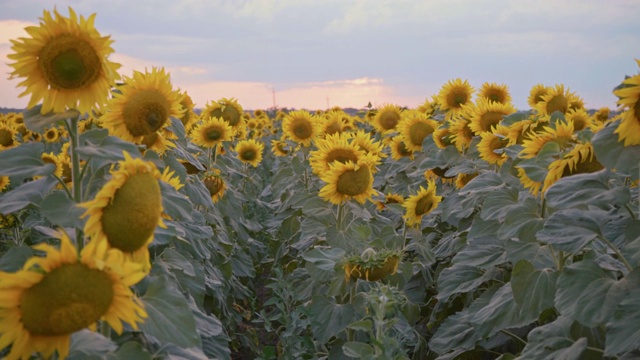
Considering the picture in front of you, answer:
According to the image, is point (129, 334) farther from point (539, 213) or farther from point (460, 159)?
point (460, 159)

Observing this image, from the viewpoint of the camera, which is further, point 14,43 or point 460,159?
point 460,159

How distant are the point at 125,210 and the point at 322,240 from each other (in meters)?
3.38

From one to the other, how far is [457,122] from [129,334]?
14.8ft

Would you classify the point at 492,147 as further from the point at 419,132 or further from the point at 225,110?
the point at 225,110

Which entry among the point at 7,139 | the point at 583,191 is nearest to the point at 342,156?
the point at 583,191

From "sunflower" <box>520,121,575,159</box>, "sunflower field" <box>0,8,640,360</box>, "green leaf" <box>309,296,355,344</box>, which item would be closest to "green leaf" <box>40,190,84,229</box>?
"sunflower field" <box>0,8,640,360</box>

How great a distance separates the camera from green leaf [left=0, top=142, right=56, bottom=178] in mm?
2395

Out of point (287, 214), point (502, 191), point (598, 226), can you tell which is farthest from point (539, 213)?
point (287, 214)

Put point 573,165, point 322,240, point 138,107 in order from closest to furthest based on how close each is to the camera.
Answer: point 573,165
point 138,107
point 322,240

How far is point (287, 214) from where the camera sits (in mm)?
7293

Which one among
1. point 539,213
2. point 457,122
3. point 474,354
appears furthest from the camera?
point 457,122

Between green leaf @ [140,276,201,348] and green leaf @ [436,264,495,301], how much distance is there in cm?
223

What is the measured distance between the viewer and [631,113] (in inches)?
90.3

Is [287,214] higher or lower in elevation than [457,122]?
lower
